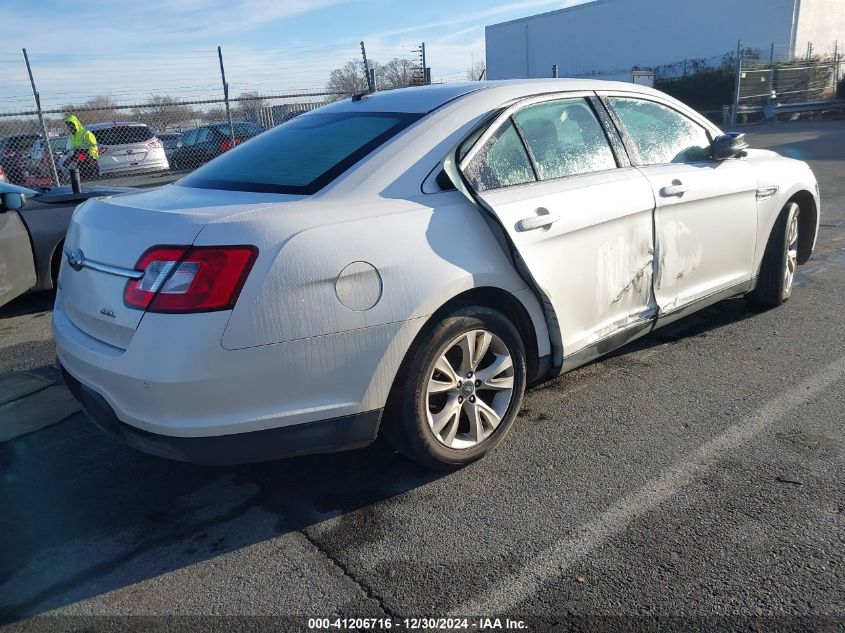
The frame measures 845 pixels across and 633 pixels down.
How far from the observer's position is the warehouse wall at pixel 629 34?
144 ft

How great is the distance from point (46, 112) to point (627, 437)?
460 inches

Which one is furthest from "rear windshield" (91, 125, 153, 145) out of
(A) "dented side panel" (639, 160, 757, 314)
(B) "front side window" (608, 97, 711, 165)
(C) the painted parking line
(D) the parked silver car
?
(C) the painted parking line

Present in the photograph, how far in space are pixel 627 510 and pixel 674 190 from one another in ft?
6.28

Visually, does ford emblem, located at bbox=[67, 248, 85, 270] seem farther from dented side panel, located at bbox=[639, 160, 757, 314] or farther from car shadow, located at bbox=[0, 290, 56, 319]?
car shadow, located at bbox=[0, 290, 56, 319]

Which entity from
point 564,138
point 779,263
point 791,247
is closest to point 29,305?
point 564,138

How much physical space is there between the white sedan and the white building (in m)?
36.5

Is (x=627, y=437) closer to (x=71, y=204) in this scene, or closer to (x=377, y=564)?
(x=377, y=564)

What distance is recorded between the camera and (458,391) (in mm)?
3049

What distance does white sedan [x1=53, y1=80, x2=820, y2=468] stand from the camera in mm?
2473

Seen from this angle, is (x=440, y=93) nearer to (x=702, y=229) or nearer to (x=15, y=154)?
(x=702, y=229)

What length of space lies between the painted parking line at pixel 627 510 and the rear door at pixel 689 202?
80 centimetres

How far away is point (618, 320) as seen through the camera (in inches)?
147

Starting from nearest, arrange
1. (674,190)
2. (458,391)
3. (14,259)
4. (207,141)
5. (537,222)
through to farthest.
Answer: (458,391) → (537,222) → (674,190) → (14,259) → (207,141)

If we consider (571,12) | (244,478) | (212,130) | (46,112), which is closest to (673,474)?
(244,478)
